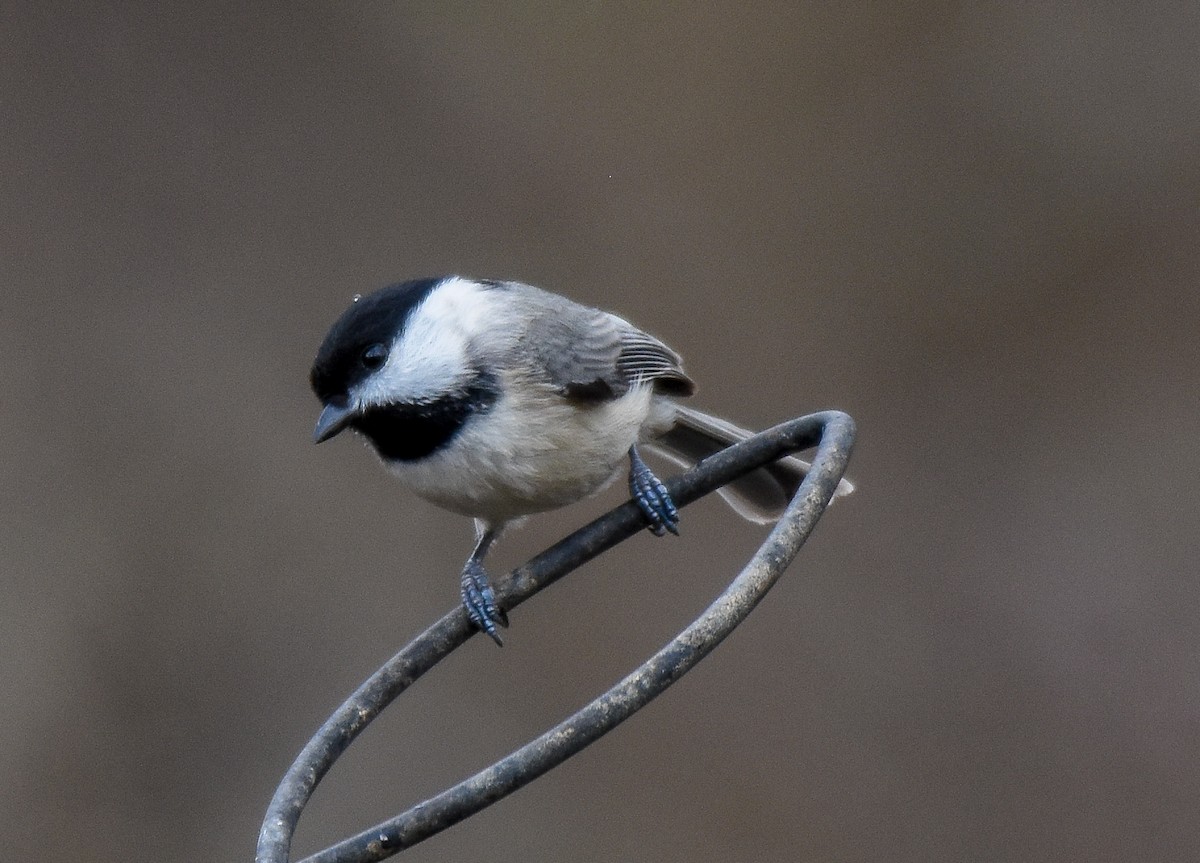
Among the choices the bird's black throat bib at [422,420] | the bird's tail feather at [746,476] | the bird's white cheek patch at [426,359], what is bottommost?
the bird's tail feather at [746,476]

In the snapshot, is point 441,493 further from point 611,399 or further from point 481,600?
point 611,399

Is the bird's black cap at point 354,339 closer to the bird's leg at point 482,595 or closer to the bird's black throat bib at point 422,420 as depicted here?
the bird's black throat bib at point 422,420

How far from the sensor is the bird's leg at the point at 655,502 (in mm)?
2008

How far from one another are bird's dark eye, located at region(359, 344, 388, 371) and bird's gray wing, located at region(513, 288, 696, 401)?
27 cm

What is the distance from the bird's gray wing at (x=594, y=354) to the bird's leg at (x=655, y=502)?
0.50ft

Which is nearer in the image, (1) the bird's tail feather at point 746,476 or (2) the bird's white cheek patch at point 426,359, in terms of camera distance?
(2) the bird's white cheek patch at point 426,359

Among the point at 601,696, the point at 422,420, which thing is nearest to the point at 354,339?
the point at 422,420

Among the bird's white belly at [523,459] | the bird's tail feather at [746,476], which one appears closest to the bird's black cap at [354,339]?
the bird's white belly at [523,459]

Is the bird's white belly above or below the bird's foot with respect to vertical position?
above

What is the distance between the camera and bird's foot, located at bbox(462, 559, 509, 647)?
2.02 m

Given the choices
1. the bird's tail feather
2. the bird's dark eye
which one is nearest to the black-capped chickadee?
the bird's dark eye

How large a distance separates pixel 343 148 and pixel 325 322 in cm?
47

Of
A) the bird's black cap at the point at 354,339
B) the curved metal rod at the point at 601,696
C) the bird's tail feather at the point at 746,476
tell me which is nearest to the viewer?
the curved metal rod at the point at 601,696

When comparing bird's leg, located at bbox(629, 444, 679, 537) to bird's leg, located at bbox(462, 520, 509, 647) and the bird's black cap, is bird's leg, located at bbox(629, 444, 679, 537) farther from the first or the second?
the bird's black cap
